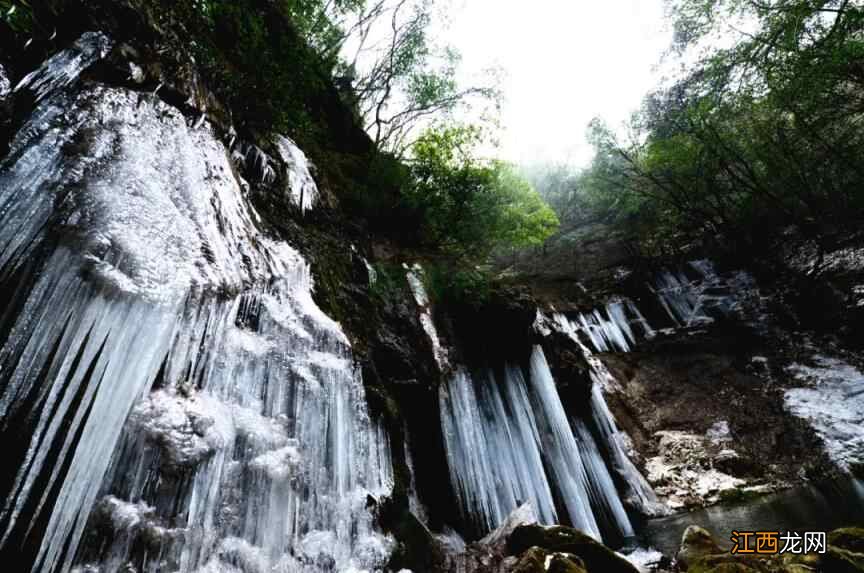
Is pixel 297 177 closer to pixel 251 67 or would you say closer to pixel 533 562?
pixel 251 67

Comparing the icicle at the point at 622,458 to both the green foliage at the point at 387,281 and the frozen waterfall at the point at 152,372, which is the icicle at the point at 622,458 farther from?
the frozen waterfall at the point at 152,372

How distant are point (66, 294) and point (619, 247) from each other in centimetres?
2035

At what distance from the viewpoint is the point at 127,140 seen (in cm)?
298

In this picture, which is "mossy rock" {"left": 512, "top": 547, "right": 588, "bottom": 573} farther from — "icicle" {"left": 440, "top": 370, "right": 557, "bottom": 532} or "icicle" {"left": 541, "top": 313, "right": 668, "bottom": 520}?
"icicle" {"left": 541, "top": 313, "right": 668, "bottom": 520}

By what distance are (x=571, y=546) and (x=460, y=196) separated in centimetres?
727

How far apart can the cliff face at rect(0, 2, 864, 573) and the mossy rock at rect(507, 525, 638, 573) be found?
0.05 metres

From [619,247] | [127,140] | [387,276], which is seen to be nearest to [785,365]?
[619,247]

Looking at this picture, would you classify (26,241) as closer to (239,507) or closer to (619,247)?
(239,507)

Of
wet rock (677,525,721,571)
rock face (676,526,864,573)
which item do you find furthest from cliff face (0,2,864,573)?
wet rock (677,525,721,571)

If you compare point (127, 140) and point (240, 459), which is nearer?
point (240, 459)

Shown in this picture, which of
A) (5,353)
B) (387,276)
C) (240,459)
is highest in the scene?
(387,276)

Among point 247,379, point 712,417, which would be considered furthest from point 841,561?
point 712,417

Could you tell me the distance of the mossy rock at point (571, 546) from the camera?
12.8ft

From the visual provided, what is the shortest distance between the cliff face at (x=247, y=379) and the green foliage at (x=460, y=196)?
1.27 metres
